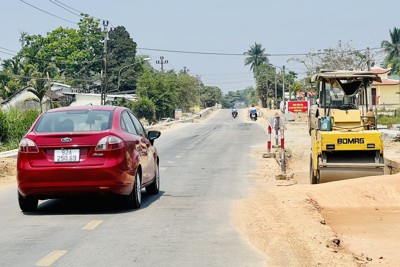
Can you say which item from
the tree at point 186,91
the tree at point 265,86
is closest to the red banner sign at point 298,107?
the tree at point 186,91

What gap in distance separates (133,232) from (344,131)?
8452 millimetres

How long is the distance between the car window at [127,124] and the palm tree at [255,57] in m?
142

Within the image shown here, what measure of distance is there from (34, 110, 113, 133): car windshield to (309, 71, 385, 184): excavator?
6.36 meters

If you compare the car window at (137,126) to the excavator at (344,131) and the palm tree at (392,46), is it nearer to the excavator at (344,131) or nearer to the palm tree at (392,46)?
the excavator at (344,131)

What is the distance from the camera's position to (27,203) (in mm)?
10523

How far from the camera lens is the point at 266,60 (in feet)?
507

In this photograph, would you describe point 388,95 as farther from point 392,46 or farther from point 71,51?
point 71,51

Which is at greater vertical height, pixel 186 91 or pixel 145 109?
pixel 186 91

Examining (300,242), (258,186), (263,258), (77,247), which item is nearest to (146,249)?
(77,247)

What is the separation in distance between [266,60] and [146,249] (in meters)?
149

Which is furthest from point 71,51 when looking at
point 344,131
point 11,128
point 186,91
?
point 344,131

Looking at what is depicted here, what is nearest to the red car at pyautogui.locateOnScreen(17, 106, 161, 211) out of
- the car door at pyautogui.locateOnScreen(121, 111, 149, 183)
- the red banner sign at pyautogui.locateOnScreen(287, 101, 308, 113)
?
the car door at pyautogui.locateOnScreen(121, 111, 149, 183)

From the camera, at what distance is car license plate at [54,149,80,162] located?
9.74 m

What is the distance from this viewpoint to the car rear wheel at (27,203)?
10.5 metres
